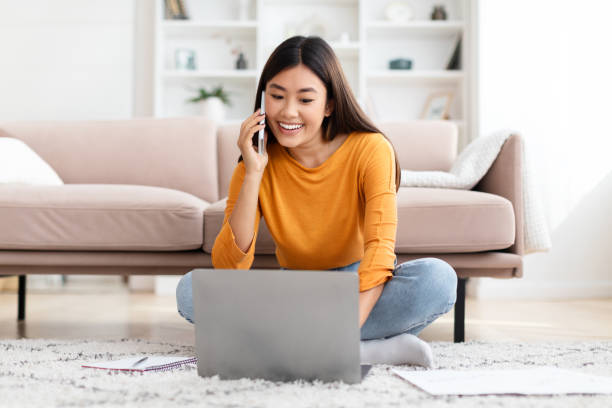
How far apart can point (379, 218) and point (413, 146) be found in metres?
1.18

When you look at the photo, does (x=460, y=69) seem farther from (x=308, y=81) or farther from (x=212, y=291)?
(x=212, y=291)

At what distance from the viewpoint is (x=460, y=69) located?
344cm

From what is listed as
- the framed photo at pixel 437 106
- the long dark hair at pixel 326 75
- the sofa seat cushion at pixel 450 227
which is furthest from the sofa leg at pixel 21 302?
the framed photo at pixel 437 106

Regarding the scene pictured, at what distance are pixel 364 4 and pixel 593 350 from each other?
8.43ft

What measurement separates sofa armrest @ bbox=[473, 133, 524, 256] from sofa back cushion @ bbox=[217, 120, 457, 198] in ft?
1.48

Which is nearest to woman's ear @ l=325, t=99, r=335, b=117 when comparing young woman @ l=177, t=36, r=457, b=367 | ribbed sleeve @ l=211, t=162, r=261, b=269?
young woman @ l=177, t=36, r=457, b=367

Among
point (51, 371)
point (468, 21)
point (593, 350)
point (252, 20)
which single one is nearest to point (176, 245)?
point (51, 371)

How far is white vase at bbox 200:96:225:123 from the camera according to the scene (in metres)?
3.42

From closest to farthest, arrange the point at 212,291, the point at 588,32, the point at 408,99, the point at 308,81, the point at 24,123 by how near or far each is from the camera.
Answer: the point at 212,291 → the point at 308,81 → the point at 24,123 → the point at 588,32 → the point at 408,99

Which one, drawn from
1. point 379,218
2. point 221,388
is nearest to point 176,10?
point 379,218

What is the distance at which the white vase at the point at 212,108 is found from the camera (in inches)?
135

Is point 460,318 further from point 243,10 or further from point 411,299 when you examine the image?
point 243,10

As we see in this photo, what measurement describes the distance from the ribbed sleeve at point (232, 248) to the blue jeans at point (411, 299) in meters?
0.30

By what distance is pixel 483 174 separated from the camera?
1846 mm
